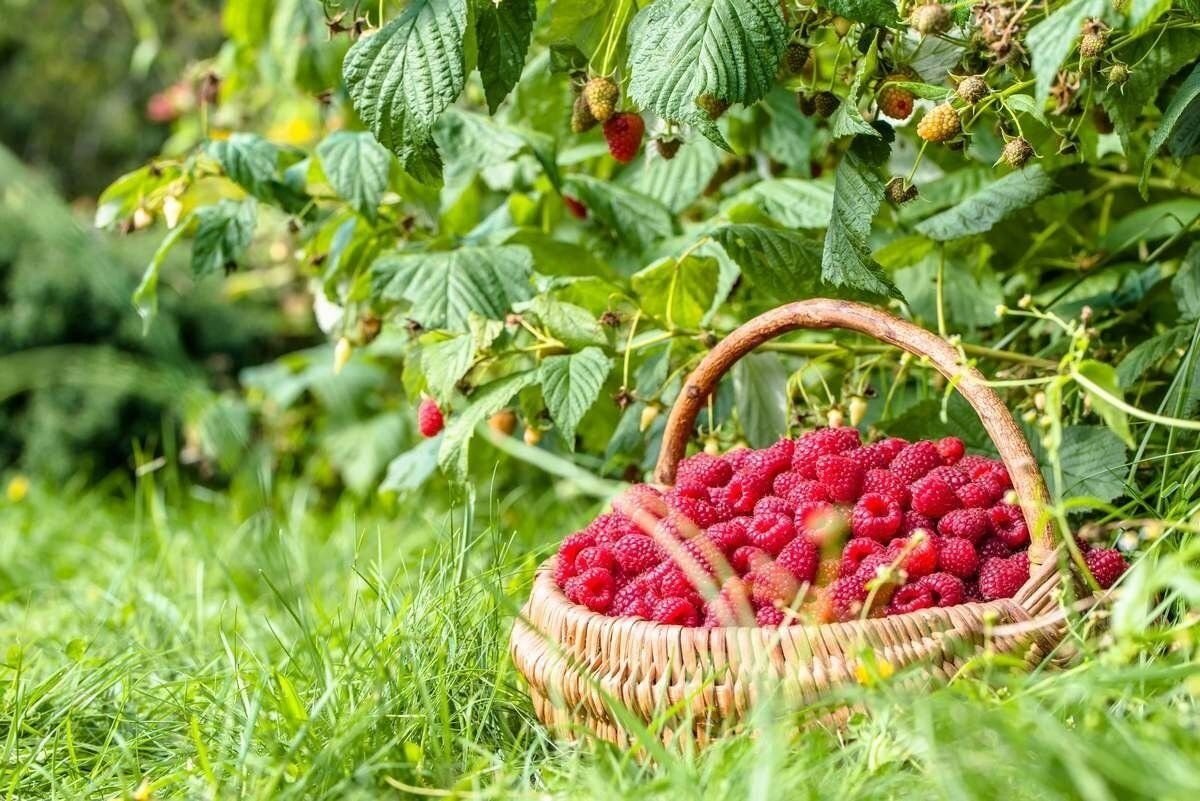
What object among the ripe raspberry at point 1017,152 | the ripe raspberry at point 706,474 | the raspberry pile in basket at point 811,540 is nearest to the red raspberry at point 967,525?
the raspberry pile in basket at point 811,540

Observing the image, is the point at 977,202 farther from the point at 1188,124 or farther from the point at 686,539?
the point at 686,539

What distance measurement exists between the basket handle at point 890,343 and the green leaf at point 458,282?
0.30 metres

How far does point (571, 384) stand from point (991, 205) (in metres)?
0.55

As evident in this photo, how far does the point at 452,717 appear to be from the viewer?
127cm

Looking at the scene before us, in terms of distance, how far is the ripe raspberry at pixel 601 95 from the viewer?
4.76 ft

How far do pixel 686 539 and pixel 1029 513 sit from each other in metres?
0.31

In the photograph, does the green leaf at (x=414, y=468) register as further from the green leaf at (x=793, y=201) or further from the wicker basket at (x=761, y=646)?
the wicker basket at (x=761, y=646)

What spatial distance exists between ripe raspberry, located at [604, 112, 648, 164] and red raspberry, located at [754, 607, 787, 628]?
0.60 m

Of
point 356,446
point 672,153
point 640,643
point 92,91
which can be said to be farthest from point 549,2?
point 92,91

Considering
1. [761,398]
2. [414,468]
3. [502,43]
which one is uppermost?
[502,43]

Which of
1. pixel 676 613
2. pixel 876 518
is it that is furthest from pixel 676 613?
pixel 876 518

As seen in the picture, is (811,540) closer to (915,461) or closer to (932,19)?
(915,461)

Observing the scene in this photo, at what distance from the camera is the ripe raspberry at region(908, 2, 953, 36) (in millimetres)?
1209

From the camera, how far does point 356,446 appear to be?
2.76 meters
